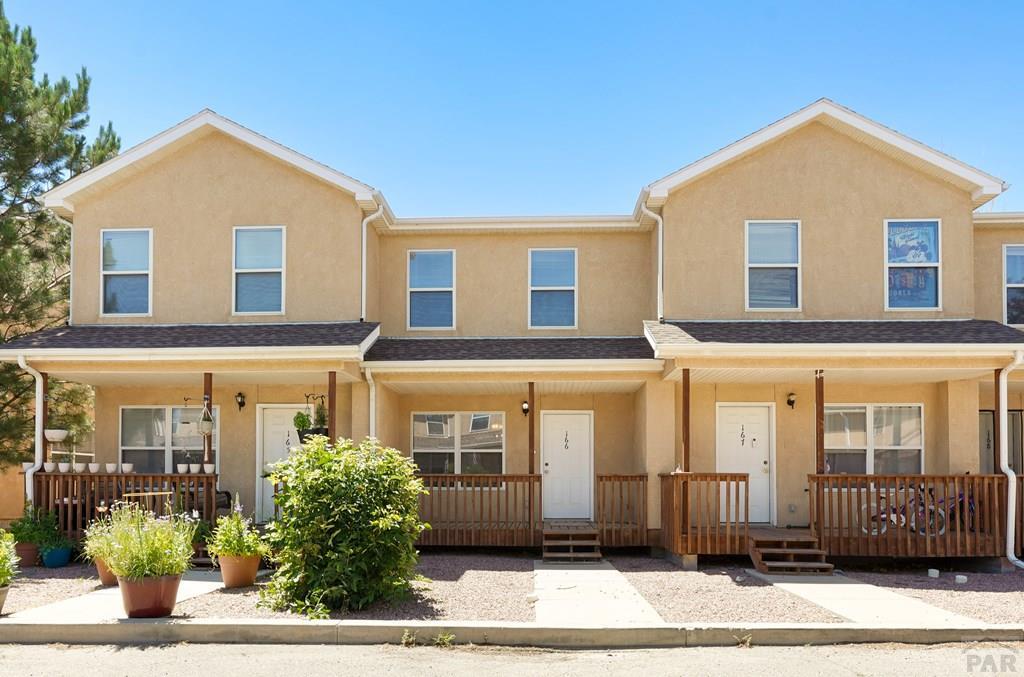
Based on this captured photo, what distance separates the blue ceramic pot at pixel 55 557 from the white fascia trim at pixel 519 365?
16.7 feet

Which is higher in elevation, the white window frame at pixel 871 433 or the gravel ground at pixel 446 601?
the white window frame at pixel 871 433

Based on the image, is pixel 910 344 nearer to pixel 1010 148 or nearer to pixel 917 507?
pixel 917 507

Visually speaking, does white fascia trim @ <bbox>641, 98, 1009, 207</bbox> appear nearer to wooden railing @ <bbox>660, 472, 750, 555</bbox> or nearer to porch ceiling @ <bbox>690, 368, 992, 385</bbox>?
porch ceiling @ <bbox>690, 368, 992, 385</bbox>

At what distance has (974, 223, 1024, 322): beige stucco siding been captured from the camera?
15.0m

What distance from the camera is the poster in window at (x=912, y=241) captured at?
14.1m

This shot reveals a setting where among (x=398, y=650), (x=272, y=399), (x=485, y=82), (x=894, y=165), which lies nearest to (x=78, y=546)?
(x=272, y=399)

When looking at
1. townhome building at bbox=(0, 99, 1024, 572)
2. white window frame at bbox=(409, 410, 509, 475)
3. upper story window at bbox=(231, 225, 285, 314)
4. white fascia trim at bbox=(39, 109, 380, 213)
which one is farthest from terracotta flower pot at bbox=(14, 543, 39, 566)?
white window frame at bbox=(409, 410, 509, 475)

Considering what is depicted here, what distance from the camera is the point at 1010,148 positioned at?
70.8 ft

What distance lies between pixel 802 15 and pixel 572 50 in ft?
15.0

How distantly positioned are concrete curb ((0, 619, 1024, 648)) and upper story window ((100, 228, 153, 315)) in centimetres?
774

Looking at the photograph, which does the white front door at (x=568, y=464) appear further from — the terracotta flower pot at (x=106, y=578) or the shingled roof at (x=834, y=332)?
the terracotta flower pot at (x=106, y=578)

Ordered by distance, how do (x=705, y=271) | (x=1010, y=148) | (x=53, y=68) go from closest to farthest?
(x=705, y=271) < (x=53, y=68) < (x=1010, y=148)

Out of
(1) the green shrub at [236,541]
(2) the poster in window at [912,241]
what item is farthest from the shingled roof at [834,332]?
(1) the green shrub at [236,541]

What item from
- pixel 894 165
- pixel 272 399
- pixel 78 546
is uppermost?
pixel 894 165
